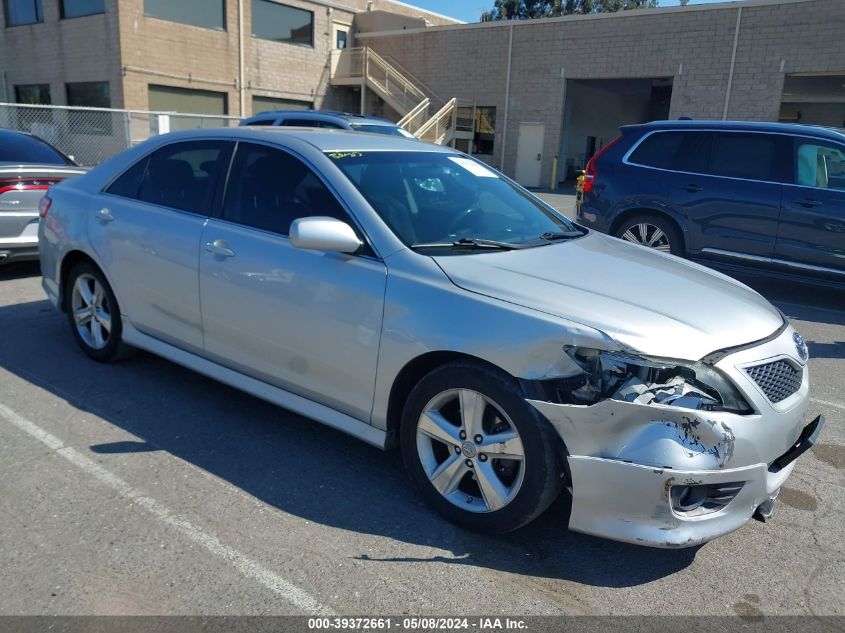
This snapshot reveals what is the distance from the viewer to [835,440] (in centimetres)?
426

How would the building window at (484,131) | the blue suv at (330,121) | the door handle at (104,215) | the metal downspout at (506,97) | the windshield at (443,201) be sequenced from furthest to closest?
the building window at (484,131)
the metal downspout at (506,97)
the blue suv at (330,121)
the door handle at (104,215)
the windshield at (443,201)

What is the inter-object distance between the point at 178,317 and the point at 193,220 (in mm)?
602

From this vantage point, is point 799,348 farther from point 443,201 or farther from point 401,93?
point 401,93

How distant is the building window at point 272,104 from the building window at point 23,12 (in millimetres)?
8070

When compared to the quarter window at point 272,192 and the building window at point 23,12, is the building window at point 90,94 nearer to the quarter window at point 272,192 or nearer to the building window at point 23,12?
the building window at point 23,12

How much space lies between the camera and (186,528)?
10.2 feet

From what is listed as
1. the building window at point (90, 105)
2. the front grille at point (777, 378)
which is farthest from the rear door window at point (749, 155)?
the building window at point (90, 105)

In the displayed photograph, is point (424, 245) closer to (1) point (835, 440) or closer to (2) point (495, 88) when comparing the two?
(1) point (835, 440)

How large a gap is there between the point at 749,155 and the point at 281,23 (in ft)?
80.7

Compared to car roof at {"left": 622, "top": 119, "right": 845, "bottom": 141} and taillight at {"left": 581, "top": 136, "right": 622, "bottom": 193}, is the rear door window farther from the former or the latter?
taillight at {"left": 581, "top": 136, "right": 622, "bottom": 193}

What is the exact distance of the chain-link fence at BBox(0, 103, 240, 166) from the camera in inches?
701

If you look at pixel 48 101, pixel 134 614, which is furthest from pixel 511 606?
pixel 48 101

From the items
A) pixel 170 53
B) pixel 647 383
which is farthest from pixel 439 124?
pixel 647 383

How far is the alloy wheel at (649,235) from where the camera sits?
8434mm
